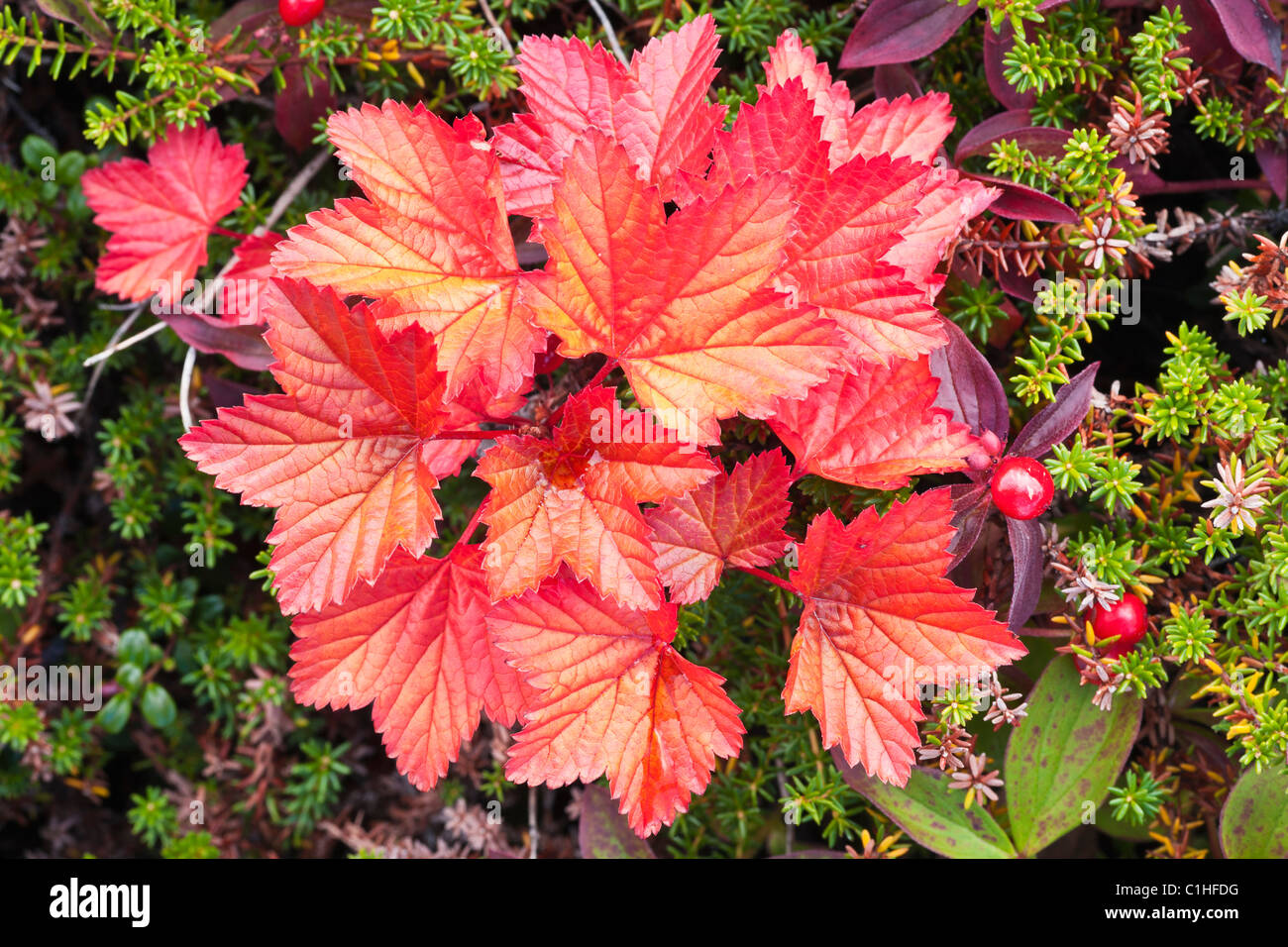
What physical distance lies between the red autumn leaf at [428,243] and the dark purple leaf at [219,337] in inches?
18.0

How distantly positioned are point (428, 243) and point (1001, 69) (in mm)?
885

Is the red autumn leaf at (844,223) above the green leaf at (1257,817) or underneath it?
above

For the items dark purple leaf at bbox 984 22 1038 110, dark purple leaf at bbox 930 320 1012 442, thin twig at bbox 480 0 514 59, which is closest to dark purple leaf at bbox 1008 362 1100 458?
dark purple leaf at bbox 930 320 1012 442

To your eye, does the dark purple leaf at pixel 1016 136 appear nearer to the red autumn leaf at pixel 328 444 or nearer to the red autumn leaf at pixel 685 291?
the red autumn leaf at pixel 685 291

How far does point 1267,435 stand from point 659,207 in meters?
0.89

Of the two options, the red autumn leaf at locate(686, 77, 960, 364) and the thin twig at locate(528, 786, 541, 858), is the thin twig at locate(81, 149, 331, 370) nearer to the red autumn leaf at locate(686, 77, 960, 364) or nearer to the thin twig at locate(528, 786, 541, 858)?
the red autumn leaf at locate(686, 77, 960, 364)

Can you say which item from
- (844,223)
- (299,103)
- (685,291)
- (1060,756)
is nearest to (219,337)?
(299,103)

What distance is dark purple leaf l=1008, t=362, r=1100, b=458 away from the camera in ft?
4.01

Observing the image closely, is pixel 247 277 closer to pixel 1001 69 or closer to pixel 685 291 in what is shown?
pixel 685 291

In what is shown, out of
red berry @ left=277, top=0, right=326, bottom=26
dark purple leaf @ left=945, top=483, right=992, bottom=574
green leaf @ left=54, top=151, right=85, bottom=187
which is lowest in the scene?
dark purple leaf @ left=945, top=483, right=992, bottom=574

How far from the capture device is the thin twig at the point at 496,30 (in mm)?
1404

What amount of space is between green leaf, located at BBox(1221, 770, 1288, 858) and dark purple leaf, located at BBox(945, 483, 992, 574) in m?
0.52

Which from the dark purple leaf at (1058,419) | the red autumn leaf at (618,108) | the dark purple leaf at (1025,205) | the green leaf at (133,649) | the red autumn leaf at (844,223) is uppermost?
the red autumn leaf at (618,108)

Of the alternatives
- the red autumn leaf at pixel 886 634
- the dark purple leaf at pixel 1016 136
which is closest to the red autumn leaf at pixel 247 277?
the red autumn leaf at pixel 886 634
